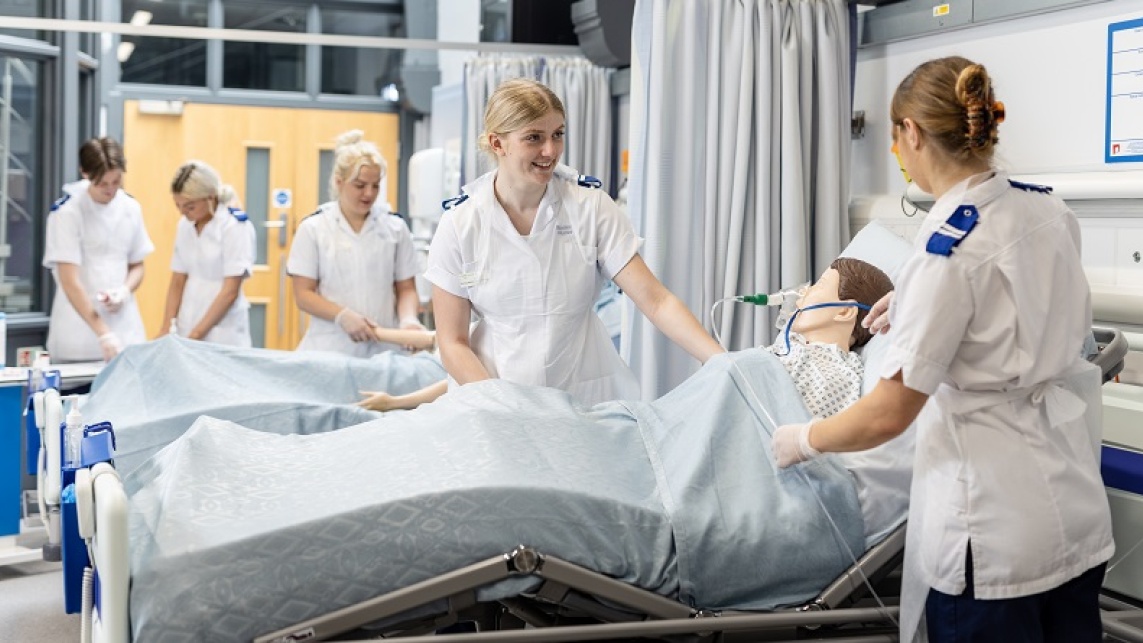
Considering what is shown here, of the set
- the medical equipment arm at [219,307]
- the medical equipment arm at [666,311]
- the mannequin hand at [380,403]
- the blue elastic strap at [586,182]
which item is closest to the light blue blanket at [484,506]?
the medical equipment arm at [666,311]

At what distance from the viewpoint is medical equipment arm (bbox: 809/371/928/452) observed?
163 centimetres

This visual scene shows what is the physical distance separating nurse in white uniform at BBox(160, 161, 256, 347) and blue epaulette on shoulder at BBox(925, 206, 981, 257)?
11.3ft

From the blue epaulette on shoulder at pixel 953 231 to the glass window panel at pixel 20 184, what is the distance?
4.85 metres

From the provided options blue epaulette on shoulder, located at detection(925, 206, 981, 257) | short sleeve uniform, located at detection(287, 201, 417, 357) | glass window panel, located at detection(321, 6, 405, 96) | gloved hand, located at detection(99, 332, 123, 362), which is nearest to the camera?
blue epaulette on shoulder, located at detection(925, 206, 981, 257)

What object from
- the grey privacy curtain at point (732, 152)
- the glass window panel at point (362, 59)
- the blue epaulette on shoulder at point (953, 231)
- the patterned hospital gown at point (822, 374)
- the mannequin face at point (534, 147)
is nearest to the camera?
the blue epaulette on shoulder at point (953, 231)

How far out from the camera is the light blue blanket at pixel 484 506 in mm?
1710

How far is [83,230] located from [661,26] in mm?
2673

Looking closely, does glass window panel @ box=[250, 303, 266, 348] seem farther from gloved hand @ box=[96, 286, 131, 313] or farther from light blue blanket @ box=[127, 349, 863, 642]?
light blue blanket @ box=[127, 349, 863, 642]

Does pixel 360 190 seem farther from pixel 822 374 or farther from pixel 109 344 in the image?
pixel 822 374

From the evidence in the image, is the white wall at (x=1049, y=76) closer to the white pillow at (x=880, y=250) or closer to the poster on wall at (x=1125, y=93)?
the poster on wall at (x=1125, y=93)

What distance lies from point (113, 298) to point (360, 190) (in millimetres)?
1376

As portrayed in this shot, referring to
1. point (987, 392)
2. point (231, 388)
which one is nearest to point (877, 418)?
point (987, 392)

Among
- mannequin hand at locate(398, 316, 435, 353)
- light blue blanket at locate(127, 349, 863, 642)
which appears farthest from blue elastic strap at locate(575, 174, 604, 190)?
mannequin hand at locate(398, 316, 435, 353)

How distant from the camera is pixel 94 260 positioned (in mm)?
4789
